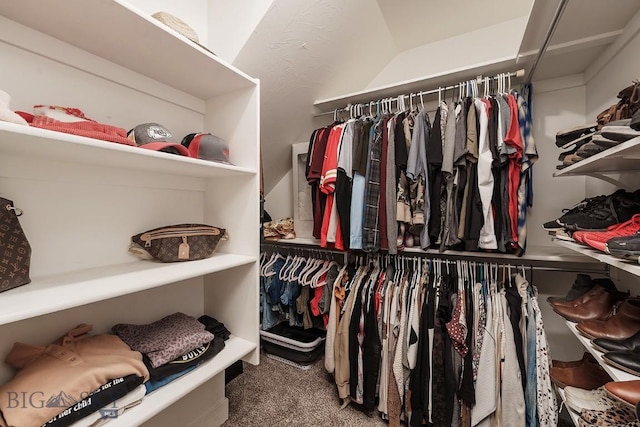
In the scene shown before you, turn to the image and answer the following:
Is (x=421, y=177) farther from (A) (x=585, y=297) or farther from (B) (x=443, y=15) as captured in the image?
(B) (x=443, y=15)

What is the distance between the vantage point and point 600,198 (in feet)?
3.56

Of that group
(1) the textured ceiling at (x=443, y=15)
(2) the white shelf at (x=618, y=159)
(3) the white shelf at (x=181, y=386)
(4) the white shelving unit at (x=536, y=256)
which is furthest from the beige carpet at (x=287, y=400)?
(1) the textured ceiling at (x=443, y=15)

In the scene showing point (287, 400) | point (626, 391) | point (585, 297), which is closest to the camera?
point (626, 391)

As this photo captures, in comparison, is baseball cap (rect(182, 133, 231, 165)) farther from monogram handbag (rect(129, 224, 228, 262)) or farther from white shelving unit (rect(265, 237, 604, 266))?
white shelving unit (rect(265, 237, 604, 266))

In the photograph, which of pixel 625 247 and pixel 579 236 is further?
pixel 579 236

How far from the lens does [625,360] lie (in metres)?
0.77

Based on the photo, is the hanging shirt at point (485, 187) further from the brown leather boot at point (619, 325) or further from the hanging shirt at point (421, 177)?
the brown leather boot at point (619, 325)

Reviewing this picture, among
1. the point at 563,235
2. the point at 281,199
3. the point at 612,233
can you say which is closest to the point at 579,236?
the point at 612,233

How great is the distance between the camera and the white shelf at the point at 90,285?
60 cm

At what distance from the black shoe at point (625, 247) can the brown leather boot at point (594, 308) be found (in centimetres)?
48

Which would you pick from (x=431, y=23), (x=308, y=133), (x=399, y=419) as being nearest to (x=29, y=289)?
(x=399, y=419)

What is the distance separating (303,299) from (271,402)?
0.68 m

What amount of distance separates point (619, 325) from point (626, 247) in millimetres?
459

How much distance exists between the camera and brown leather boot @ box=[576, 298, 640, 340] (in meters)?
0.90
